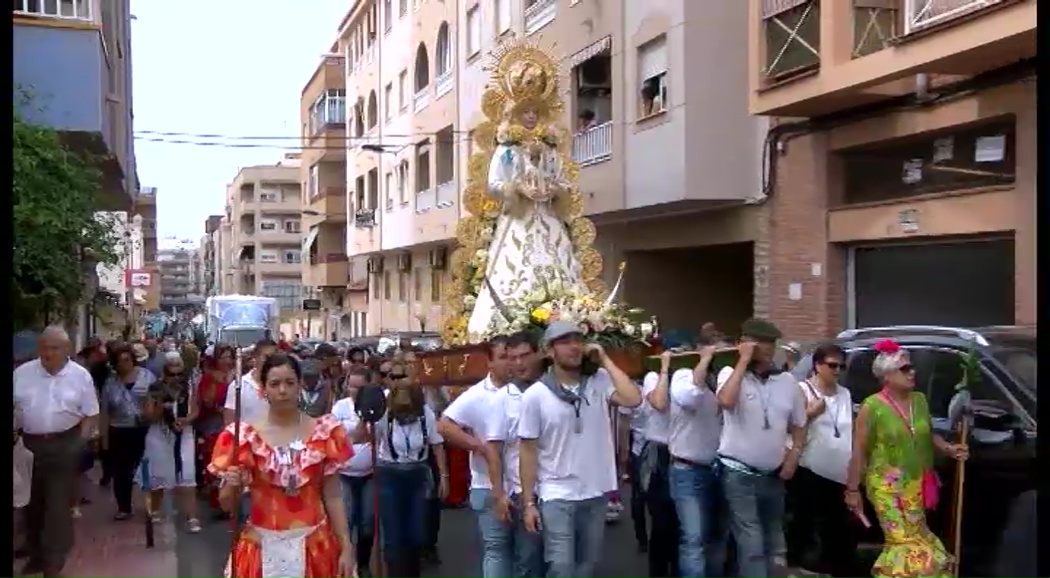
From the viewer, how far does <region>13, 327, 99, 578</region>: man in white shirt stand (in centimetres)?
832

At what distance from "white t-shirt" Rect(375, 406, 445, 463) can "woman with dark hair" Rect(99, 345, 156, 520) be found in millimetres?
3872

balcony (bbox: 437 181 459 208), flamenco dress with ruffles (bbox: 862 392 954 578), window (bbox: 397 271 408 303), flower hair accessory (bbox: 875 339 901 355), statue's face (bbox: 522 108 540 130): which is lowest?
flamenco dress with ruffles (bbox: 862 392 954 578)

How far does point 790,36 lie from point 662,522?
25.5 ft

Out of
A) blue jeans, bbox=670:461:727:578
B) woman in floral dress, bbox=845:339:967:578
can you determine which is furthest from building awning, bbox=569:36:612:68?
woman in floral dress, bbox=845:339:967:578

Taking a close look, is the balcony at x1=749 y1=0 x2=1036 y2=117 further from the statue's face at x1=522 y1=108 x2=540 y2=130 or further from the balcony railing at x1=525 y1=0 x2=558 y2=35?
the balcony railing at x1=525 y1=0 x2=558 y2=35

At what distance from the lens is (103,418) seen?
11586 mm

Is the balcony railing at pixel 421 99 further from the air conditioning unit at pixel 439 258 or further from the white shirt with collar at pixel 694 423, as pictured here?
the white shirt with collar at pixel 694 423

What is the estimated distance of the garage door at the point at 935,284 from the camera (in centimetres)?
1221

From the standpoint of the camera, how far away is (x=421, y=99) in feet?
98.7

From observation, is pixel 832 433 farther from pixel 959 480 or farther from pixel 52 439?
pixel 52 439

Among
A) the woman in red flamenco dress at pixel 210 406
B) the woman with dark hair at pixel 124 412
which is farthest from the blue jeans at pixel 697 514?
the woman with dark hair at pixel 124 412

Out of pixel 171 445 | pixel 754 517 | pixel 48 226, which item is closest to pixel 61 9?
pixel 48 226

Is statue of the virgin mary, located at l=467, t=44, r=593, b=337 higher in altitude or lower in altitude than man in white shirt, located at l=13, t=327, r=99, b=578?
higher
